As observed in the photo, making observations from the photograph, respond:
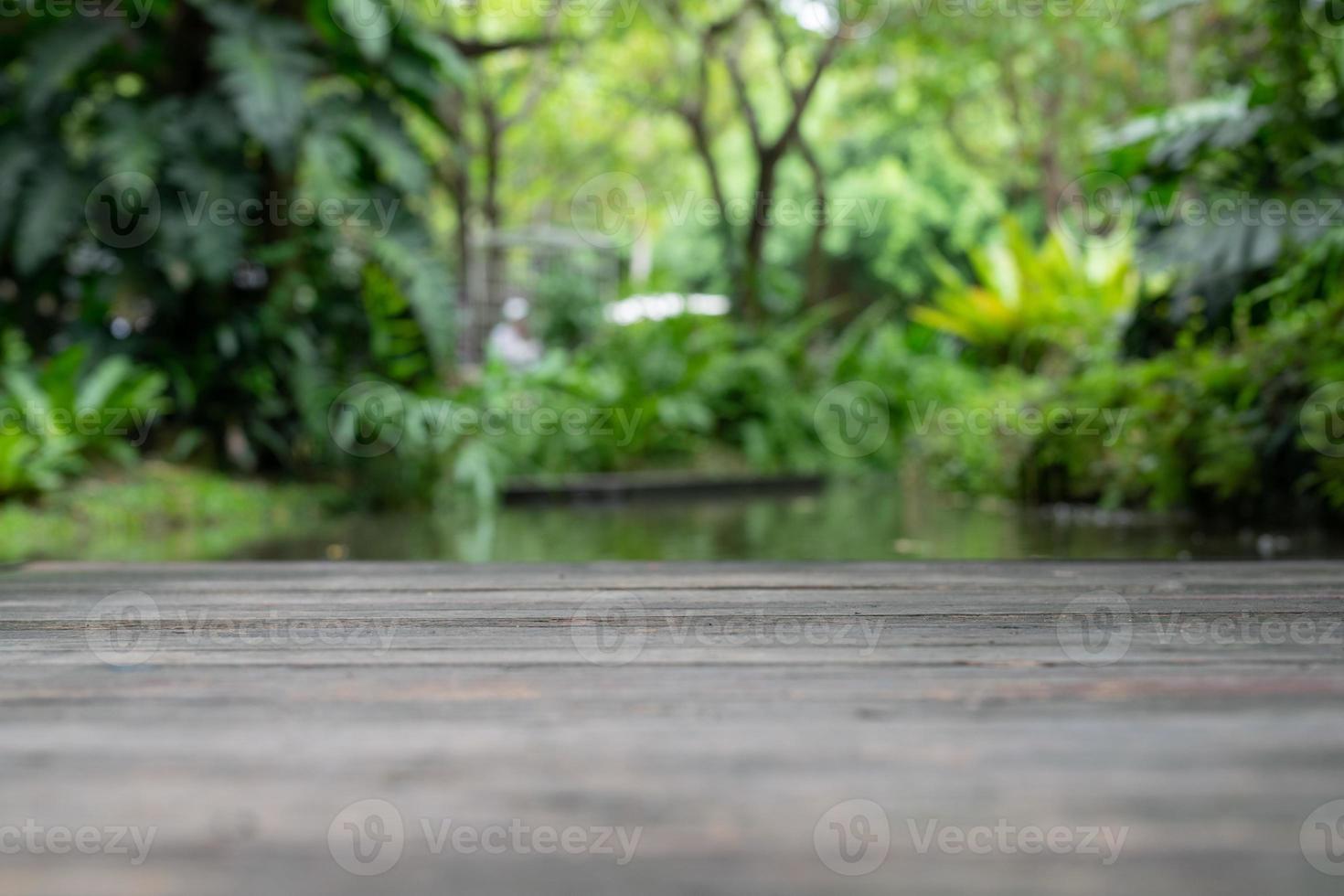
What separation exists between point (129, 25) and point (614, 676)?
6.60 m

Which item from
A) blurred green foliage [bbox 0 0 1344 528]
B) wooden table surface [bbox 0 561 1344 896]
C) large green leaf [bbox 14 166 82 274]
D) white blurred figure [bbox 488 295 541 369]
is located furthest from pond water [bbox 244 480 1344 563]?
white blurred figure [bbox 488 295 541 369]

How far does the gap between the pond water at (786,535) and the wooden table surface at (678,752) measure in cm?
177

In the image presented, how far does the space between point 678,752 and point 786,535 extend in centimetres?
436

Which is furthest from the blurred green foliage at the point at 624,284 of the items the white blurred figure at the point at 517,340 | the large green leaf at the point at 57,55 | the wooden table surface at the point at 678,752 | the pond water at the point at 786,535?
the wooden table surface at the point at 678,752

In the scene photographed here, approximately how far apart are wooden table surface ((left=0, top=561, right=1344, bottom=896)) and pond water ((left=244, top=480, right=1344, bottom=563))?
177 centimetres

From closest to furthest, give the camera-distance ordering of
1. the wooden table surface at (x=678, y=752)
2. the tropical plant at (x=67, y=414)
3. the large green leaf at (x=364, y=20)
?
the wooden table surface at (x=678, y=752) → the tropical plant at (x=67, y=414) → the large green leaf at (x=364, y=20)

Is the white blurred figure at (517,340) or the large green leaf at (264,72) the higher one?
the large green leaf at (264,72)

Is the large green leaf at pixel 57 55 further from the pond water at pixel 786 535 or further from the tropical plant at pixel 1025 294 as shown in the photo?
the tropical plant at pixel 1025 294

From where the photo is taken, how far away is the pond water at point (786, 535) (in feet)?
15.2

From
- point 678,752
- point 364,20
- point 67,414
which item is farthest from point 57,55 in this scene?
point 678,752

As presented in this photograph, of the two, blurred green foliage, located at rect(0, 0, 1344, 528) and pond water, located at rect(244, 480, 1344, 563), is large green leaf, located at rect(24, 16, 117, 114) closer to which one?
blurred green foliage, located at rect(0, 0, 1344, 528)

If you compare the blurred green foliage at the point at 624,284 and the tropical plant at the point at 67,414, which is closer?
the blurred green foliage at the point at 624,284

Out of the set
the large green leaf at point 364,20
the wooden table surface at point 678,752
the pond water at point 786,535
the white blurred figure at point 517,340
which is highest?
the large green leaf at point 364,20

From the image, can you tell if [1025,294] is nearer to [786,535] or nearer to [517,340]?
[786,535]
